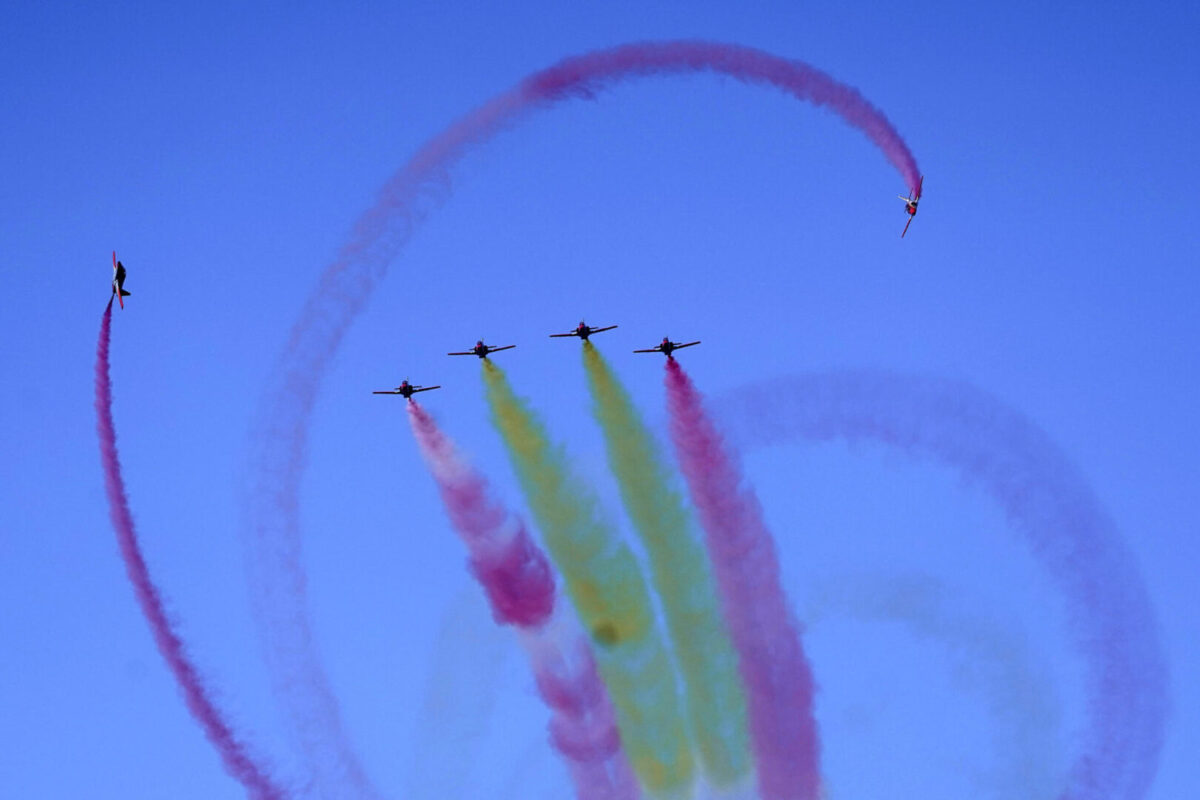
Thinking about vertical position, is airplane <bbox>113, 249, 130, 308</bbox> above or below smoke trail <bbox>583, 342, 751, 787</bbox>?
above

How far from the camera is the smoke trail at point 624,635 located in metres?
39.3

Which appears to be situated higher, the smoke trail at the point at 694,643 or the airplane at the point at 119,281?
the airplane at the point at 119,281

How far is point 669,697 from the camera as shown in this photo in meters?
39.4

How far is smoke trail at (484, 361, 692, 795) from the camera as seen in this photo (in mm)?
39281

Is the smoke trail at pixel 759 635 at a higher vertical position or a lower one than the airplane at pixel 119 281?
lower

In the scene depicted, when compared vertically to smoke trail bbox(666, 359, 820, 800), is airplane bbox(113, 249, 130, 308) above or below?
above

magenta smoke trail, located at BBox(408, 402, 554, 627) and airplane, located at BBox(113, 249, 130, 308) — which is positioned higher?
airplane, located at BBox(113, 249, 130, 308)

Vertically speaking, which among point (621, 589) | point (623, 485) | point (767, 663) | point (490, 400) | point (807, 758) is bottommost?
point (807, 758)

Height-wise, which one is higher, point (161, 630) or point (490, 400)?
point (490, 400)

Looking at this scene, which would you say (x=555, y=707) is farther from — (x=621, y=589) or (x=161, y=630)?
(x=161, y=630)

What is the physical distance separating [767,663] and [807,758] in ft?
9.06

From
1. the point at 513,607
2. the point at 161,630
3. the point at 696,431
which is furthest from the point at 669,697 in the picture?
the point at 161,630

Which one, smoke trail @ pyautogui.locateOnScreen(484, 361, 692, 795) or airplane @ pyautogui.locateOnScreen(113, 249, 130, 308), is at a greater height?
airplane @ pyautogui.locateOnScreen(113, 249, 130, 308)

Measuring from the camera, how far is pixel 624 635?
39.3m
